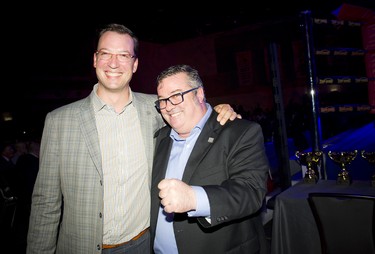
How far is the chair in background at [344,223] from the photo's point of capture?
2250 millimetres

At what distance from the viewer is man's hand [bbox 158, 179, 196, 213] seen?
1.08 meters

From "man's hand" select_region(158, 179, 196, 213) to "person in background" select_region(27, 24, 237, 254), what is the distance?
76 cm

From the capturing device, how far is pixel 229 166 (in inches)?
61.6

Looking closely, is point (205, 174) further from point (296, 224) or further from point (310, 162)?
point (310, 162)

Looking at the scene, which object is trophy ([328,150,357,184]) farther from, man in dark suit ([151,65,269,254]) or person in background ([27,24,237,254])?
person in background ([27,24,237,254])

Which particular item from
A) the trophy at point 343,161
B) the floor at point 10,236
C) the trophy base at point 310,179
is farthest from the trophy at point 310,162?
the floor at point 10,236

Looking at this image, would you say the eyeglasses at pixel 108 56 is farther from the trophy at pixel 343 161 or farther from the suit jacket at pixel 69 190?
the trophy at pixel 343 161

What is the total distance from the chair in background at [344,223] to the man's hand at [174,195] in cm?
158

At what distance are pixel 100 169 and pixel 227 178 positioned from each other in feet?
2.53

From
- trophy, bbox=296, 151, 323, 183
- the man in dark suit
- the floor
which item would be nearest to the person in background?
the man in dark suit

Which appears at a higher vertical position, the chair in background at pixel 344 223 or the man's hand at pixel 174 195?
the man's hand at pixel 174 195

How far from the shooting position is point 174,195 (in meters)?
1.08

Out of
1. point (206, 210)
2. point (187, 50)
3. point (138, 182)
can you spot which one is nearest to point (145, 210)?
point (138, 182)

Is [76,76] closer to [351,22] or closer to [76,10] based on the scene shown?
[76,10]
